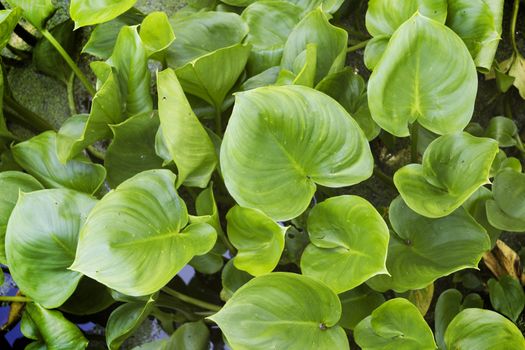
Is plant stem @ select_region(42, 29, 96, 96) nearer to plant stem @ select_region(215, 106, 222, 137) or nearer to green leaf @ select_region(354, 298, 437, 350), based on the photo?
plant stem @ select_region(215, 106, 222, 137)

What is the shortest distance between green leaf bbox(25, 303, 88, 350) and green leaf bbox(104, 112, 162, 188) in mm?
293

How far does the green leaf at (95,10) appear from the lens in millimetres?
1203

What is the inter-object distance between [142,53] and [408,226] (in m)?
0.62

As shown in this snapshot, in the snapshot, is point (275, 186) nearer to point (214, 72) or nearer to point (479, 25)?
point (214, 72)

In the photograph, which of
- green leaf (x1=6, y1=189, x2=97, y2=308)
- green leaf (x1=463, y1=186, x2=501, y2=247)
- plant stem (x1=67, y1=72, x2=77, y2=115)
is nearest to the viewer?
green leaf (x1=6, y1=189, x2=97, y2=308)

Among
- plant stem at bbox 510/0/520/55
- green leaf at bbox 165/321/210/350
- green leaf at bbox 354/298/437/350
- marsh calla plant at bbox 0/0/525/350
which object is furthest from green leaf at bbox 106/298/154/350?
plant stem at bbox 510/0/520/55

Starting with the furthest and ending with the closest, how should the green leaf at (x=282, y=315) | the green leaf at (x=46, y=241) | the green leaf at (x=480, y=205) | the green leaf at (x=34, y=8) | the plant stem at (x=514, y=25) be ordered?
the plant stem at (x=514, y=25), the green leaf at (x=34, y=8), the green leaf at (x=480, y=205), the green leaf at (x=46, y=241), the green leaf at (x=282, y=315)

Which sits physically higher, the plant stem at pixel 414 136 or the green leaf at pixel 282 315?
the green leaf at pixel 282 315

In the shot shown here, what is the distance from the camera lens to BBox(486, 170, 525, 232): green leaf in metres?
1.10

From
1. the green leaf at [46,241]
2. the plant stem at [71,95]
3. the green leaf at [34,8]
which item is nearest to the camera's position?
the green leaf at [46,241]

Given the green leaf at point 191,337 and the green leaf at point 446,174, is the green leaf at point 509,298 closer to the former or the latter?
the green leaf at point 446,174

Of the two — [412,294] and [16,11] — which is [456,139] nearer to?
[412,294]

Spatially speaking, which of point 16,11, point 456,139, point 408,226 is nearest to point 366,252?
point 408,226

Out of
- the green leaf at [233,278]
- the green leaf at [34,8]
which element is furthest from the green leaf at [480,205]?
the green leaf at [34,8]
